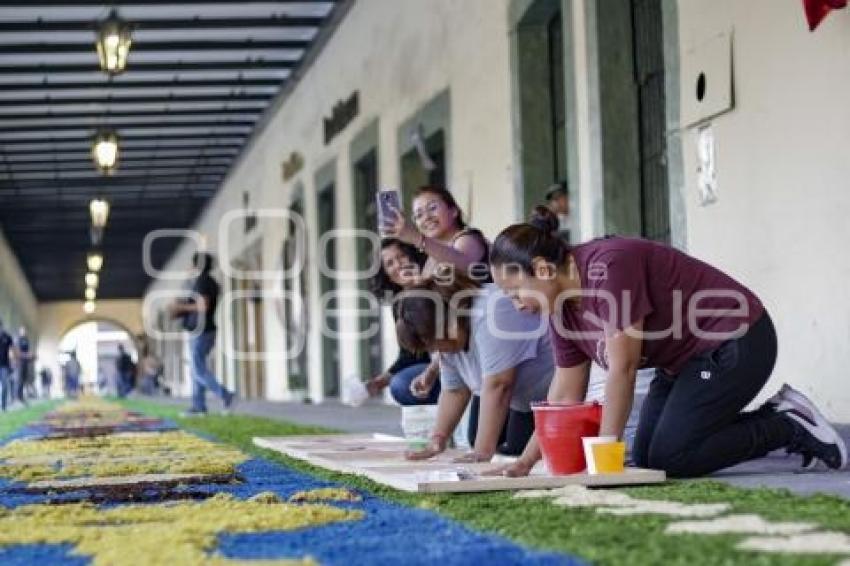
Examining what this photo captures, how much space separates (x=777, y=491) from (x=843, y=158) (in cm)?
268

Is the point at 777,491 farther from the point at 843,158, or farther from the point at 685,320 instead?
the point at 843,158

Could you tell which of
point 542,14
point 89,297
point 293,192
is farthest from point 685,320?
point 89,297

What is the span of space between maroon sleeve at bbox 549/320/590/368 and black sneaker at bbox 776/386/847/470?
2.18 ft

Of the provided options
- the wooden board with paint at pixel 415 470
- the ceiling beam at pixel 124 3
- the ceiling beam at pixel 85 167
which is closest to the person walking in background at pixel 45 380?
the ceiling beam at pixel 85 167

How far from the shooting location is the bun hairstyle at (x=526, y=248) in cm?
446

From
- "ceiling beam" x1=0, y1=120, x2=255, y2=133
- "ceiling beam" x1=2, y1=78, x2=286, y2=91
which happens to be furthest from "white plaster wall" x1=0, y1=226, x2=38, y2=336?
"ceiling beam" x1=2, y1=78, x2=286, y2=91

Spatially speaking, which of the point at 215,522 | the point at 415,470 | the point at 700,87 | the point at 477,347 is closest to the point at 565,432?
the point at 415,470

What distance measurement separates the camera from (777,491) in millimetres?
4059

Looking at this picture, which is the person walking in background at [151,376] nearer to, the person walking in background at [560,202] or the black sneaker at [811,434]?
the person walking in background at [560,202]

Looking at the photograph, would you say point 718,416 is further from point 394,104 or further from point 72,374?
point 72,374

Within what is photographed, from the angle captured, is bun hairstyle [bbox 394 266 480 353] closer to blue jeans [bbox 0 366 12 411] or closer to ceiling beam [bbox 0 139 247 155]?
blue jeans [bbox 0 366 12 411]

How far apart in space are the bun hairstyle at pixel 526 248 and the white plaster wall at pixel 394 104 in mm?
6285

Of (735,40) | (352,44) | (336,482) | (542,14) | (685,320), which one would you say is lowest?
(336,482)

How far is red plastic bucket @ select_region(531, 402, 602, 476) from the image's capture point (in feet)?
15.1
